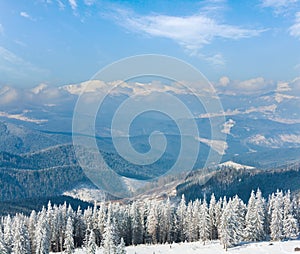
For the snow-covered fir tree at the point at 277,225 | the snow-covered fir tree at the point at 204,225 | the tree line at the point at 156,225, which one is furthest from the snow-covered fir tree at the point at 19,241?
the snow-covered fir tree at the point at 277,225

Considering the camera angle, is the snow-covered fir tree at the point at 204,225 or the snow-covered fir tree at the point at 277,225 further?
the snow-covered fir tree at the point at 204,225

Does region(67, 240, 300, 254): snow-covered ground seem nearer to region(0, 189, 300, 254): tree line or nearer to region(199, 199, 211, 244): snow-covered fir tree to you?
region(0, 189, 300, 254): tree line

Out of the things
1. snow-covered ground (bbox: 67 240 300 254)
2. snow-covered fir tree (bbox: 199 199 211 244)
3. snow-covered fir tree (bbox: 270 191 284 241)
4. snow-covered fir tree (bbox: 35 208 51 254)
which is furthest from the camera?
snow-covered fir tree (bbox: 199 199 211 244)

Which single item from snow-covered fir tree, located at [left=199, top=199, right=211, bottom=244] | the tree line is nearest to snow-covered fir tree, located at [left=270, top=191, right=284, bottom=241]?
the tree line

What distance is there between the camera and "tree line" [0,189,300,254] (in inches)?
3861

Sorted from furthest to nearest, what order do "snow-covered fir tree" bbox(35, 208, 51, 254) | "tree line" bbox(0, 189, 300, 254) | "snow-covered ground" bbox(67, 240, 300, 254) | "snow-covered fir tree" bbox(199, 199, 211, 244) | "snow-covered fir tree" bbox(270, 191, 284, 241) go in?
"snow-covered fir tree" bbox(199, 199, 211, 244), "snow-covered fir tree" bbox(270, 191, 284, 241), "tree line" bbox(0, 189, 300, 254), "snow-covered fir tree" bbox(35, 208, 51, 254), "snow-covered ground" bbox(67, 240, 300, 254)

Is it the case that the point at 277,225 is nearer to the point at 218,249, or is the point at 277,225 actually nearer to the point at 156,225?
the point at 218,249

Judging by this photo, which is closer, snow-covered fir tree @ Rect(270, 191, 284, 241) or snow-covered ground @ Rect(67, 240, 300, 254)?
snow-covered ground @ Rect(67, 240, 300, 254)

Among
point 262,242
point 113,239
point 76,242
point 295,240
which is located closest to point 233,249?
point 262,242

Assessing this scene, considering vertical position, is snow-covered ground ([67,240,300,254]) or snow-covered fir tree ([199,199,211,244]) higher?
snow-covered fir tree ([199,199,211,244])

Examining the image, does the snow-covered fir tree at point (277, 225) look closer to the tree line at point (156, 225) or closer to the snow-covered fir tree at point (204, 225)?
the tree line at point (156, 225)

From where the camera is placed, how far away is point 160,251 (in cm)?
9862

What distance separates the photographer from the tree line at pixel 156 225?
322 ft

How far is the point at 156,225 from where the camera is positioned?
124938mm
